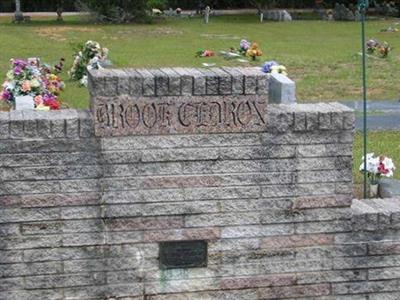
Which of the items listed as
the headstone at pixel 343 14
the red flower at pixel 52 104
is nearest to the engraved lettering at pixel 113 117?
the red flower at pixel 52 104

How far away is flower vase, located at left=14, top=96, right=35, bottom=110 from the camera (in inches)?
440

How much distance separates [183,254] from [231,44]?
2339cm

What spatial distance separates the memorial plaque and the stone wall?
0.04 m

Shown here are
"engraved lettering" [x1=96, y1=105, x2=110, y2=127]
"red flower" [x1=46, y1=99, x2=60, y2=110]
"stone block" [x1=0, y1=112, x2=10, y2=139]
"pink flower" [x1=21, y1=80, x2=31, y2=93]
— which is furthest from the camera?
"pink flower" [x1=21, y1=80, x2=31, y2=93]

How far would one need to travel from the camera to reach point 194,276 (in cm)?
581

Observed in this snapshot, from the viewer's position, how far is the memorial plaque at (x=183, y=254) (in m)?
5.75

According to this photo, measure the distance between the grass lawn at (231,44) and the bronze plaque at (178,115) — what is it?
9367 mm

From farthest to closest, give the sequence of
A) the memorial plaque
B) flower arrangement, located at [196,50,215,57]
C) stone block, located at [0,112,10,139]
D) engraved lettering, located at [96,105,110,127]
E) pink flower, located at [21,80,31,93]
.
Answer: flower arrangement, located at [196,50,215,57] → pink flower, located at [21,80,31,93] → the memorial plaque → engraved lettering, located at [96,105,110,127] → stone block, located at [0,112,10,139]

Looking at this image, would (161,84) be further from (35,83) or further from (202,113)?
(35,83)

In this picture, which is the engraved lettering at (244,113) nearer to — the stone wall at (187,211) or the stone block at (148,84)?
the stone wall at (187,211)

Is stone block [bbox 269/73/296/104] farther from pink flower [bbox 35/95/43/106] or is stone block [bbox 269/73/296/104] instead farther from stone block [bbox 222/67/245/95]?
pink flower [bbox 35/95/43/106]

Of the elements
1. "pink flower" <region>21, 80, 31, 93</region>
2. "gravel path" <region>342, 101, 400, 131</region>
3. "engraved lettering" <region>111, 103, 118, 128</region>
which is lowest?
"gravel path" <region>342, 101, 400, 131</region>

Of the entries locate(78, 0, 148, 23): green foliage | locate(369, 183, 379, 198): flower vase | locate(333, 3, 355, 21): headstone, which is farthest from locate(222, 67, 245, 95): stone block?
locate(333, 3, 355, 21): headstone

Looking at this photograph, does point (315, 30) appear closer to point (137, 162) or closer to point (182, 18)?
point (182, 18)
